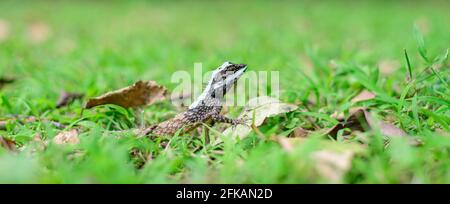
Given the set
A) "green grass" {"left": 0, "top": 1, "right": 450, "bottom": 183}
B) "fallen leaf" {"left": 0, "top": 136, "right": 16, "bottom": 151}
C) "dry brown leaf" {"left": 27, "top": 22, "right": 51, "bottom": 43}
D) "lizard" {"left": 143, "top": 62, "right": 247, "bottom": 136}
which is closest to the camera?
"green grass" {"left": 0, "top": 1, "right": 450, "bottom": 183}

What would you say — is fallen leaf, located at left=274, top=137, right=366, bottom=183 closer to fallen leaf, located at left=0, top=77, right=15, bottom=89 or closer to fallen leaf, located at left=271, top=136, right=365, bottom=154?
fallen leaf, located at left=271, top=136, right=365, bottom=154

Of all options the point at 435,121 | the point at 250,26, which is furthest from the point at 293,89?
the point at 250,26

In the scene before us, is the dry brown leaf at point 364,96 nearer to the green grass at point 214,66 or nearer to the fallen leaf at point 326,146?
the green grass at point 214,66

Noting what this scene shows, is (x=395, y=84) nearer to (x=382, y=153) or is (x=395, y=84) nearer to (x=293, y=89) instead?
(x=293, y=89)

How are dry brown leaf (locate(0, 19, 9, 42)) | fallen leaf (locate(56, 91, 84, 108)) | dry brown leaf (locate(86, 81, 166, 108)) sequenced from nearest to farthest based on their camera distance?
dry brown leaf (locate(86, 81, 166, 108))
fallen leaf (locate(56, 91, 84, 108))
dry brown leaf (locate(0, 19, 9, 42))

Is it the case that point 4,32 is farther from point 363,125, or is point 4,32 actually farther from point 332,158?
point 332,158

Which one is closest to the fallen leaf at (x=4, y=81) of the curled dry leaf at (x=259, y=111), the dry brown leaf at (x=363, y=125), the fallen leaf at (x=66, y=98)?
the fallen leaf at (x=66, y=98)

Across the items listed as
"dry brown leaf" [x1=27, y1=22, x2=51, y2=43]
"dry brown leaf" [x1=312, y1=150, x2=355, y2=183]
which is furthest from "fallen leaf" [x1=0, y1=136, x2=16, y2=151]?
Result: "dry brown leaf" [x1=27, y1=22, x2=51, y2=43]
